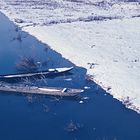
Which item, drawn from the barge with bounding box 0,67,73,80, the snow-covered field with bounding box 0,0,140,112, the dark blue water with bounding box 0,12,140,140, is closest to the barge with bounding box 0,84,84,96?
the dark blue water with bounding box 0,12,140,140

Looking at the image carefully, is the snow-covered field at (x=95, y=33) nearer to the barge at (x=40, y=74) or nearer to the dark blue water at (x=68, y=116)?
the dark blue water at (x=68, y=116)

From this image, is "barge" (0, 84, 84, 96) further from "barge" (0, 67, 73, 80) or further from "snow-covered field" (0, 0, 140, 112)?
"snow-covered field" (0, 0, 140, 112)

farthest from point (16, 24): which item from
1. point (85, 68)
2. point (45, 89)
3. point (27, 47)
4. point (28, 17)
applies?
point (45, 89)

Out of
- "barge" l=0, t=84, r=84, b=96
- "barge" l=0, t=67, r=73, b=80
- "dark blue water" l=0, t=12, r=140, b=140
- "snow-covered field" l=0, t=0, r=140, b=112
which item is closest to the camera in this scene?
"dark blue water" l=0, t=12, r=140, b=140


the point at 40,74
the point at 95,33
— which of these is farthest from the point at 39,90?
the point at 95,33

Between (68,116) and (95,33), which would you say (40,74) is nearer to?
(68,116)

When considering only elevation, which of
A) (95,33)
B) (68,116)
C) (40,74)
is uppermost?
(95,33)
